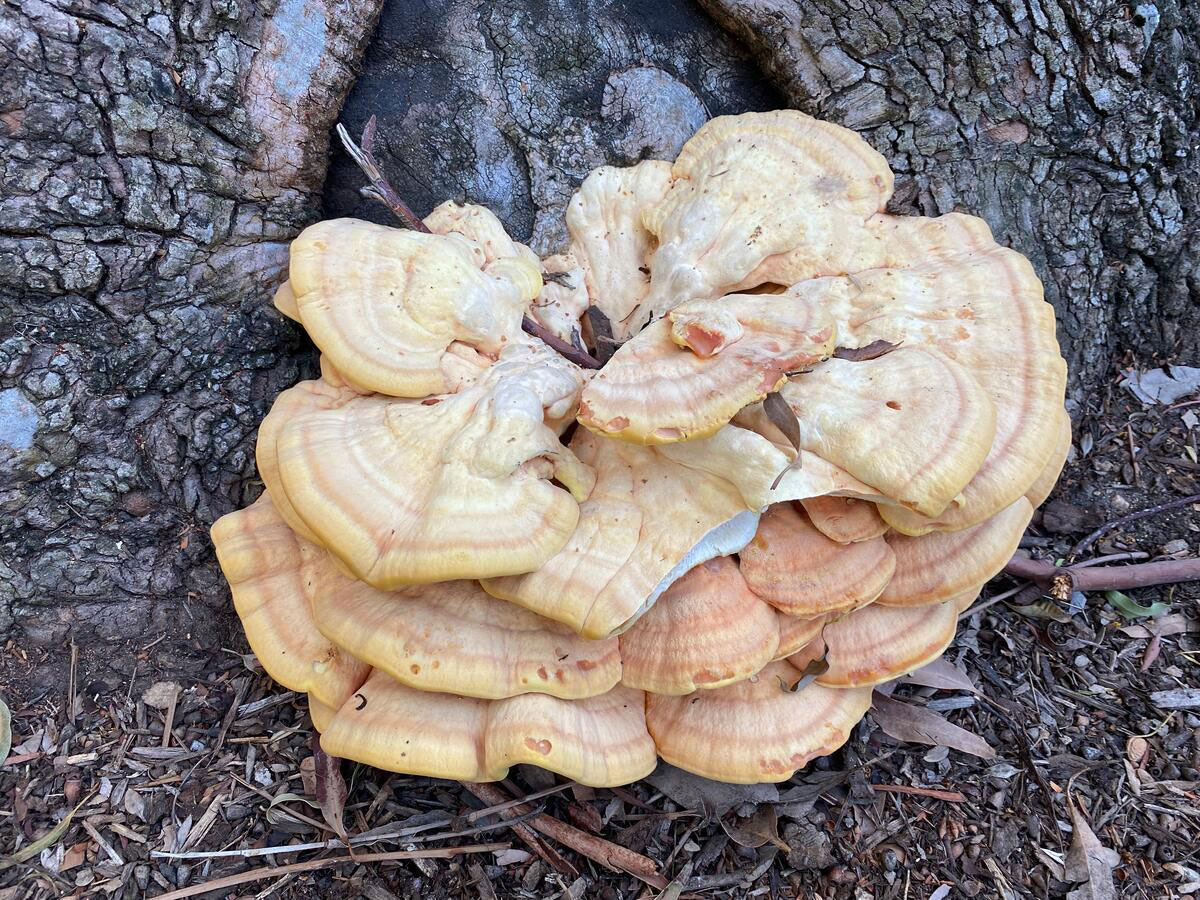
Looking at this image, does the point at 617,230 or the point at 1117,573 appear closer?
the point at 617,230

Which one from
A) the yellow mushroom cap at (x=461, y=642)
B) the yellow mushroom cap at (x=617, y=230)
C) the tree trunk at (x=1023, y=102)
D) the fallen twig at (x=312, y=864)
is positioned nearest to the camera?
the yellow mushroom cap at (x=461, y=642)

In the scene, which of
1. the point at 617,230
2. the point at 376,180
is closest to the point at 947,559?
the point at 617,230

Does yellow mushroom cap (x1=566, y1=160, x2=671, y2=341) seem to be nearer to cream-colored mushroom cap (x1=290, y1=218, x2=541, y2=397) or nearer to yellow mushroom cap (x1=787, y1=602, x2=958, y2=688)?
cream-colored mushroom cap (x1=290, y1=218, x2=541, y2=397)

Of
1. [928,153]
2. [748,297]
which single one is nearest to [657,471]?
[748,297]

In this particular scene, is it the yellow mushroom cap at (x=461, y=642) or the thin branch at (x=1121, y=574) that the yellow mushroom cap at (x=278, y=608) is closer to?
the yellow mushroom cap at (x=461, y=642)

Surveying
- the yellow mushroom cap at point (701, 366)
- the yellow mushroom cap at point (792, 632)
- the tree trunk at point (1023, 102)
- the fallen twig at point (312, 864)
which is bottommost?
the fallen twig at point (312, 864)

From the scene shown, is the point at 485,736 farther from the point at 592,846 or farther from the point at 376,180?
the point at 376,180

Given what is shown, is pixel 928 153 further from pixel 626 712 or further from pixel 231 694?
pixel 231 694

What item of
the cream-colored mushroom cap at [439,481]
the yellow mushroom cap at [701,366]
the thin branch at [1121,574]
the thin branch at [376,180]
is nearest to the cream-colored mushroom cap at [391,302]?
the cream-colored mushroom cap at [439,481]
